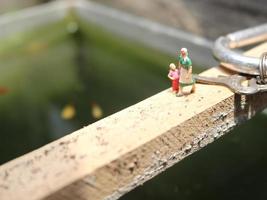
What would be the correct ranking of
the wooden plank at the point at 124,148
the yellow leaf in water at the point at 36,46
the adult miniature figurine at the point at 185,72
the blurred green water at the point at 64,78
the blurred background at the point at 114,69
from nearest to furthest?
1. the wooden plank at the point at 124,148
2. the adult miniature figurine at the point at 185,72
3. the blurred background at the point at 114,69
4. the blurred green water at the point at 64,78
5. the yellow leaf in water at the point at 36,46

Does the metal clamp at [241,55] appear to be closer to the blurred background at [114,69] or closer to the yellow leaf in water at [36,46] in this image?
the blurred background at [114,69]

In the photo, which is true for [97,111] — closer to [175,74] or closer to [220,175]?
[220,175]

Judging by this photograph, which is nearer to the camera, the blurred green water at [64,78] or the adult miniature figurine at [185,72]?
the adult miniature figurine at [185,72]

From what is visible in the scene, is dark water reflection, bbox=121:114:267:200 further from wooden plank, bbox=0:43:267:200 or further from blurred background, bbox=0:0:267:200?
wooden plank, bbox=0:43:267:200

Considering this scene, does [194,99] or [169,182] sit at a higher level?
[194,99]

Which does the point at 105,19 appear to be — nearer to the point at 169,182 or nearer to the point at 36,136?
the point at 36,136

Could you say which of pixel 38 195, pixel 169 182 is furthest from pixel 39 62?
pixel 38 195

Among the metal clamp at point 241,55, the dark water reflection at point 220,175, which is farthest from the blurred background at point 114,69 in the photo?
the metal clamp at point 241,55

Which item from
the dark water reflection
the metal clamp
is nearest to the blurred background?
the dark water reflection
